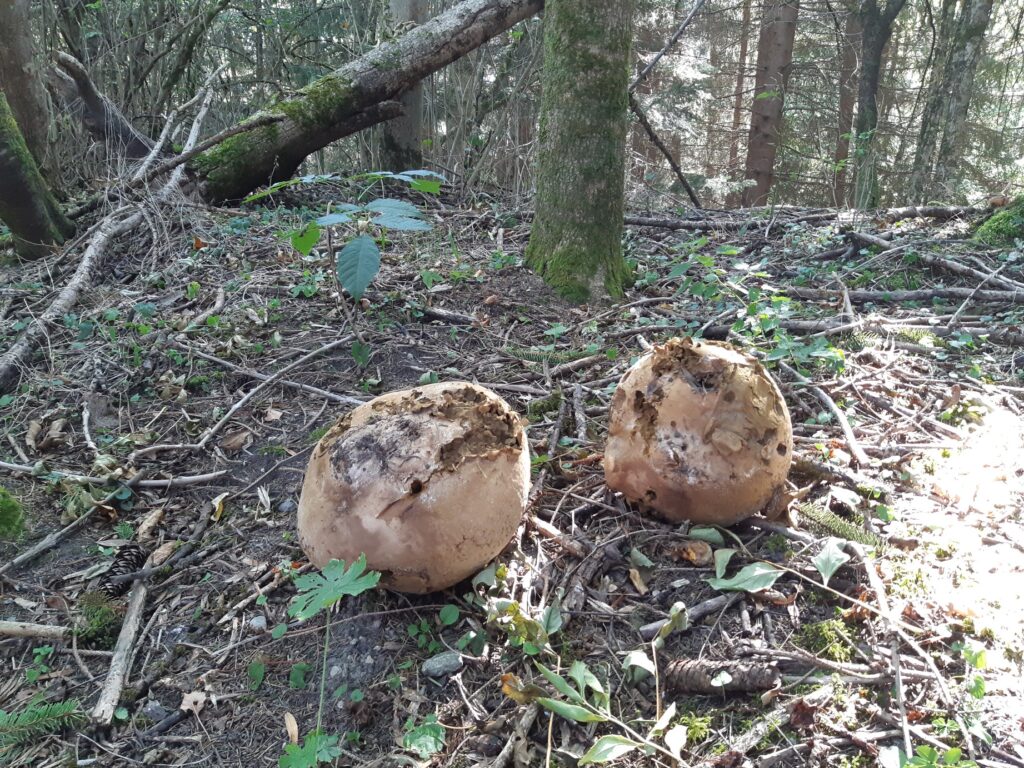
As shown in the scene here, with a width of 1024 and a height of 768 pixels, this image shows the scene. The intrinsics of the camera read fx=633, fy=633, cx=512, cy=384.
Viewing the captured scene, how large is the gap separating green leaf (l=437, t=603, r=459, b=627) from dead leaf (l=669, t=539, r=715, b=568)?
72 cm

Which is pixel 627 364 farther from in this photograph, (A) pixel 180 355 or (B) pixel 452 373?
(A) pixel 180 355

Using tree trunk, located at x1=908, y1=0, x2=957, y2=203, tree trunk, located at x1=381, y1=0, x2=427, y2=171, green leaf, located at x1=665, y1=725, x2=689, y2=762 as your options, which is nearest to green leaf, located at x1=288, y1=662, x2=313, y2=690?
green leaf, located at x1=665, y1=725, x2=689, y2=762

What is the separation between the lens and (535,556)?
7.11 feet

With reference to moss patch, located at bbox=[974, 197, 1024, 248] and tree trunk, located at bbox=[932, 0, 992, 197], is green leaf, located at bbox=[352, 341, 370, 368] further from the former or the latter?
tree trunk, located at bbox=[932, 0, 992, 197]

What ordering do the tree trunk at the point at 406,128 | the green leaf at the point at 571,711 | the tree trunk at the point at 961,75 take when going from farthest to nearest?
the tree trunk at the point at 961,75 < the tree trunk at the point at 406,128 < the green leaf at the point at 571,711

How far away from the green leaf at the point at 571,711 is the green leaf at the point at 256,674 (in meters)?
0.90

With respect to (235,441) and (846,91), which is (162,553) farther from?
(846,91)

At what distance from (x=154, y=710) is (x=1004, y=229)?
18.5ft

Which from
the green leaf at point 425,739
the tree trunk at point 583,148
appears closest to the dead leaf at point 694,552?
the green leaf at point 425,739

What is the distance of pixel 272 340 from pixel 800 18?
528 inches

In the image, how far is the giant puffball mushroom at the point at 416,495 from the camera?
1.90 metres

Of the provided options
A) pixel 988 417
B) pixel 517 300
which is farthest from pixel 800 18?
pixel 988 417

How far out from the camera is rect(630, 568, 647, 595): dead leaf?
1996 millimetres

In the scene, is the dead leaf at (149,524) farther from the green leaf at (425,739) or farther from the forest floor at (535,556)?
the green leaf at (425,739)
